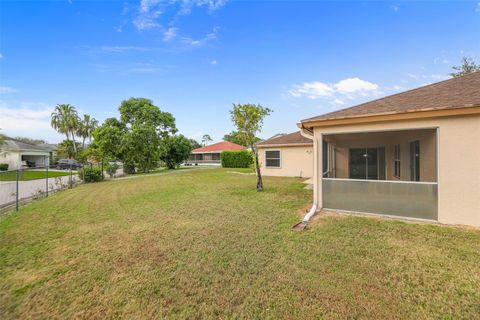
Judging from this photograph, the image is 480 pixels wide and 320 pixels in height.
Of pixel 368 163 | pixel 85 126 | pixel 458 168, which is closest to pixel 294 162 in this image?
pixel 368 163

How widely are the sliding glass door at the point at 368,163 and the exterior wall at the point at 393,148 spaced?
28cm

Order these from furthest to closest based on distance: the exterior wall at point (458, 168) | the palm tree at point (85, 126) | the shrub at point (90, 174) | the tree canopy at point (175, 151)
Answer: the palm tree at point (85, 126) < the tree canopy at point (175, 151) < the shrub at point (90, 174) < the exterior wall at point (458, 168)

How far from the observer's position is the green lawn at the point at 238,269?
8.33ft

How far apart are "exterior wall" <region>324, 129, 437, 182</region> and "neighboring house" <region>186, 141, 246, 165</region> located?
27678 mm

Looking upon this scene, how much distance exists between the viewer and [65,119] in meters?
43.8

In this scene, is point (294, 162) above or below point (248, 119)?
below

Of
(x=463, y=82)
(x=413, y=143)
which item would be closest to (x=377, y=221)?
(x=413, y=143)

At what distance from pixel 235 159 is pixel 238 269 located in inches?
1002

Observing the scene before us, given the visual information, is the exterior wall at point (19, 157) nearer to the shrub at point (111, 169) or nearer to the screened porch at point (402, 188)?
the shrub at point (111, 169)

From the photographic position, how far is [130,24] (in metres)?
11.7

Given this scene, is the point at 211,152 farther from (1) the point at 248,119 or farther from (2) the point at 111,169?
(1) the point at 248,119

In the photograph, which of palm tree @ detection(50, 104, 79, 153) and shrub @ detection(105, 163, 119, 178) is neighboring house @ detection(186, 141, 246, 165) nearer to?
shrub @ detection(105, 163, 119, 178)

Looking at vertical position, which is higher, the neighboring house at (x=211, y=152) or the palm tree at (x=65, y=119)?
the palm tree at (x=65, y=119)

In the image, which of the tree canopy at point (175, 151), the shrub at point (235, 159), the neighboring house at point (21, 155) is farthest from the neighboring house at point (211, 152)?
the neighboring house at point (21, 155)
